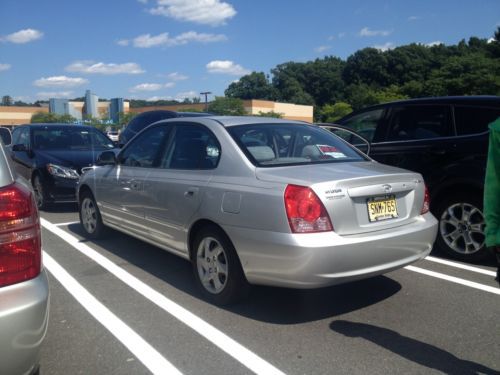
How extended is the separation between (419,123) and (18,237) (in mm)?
4833

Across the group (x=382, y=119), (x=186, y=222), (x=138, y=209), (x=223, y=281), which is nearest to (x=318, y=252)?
(x=223, y=281)

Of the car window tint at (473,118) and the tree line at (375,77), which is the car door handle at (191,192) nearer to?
the car window tint at (473,118)

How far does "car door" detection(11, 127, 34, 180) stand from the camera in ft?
28.7

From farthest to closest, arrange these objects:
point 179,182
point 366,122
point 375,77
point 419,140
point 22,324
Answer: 1. point 375,77
2. point 366,122
3. point 419,140
4. point 179,182
5. point 22,324

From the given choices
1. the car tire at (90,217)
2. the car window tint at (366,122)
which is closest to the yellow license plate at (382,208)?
the car window tint at (366,122)

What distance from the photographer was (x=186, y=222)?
418 centimetres

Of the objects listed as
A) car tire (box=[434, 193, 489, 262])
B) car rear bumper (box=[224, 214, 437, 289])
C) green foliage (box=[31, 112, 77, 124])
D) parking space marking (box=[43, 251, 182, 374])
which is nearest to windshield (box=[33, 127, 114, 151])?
parking space marking (box=[43, 251, 182, 374])

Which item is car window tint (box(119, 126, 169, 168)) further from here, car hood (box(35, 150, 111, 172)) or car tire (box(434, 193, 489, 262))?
car tire (box(434, 193, 489, 262))

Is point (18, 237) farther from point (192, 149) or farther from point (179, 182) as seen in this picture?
point (192, 149)

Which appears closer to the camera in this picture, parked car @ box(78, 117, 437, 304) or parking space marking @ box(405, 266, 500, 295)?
parked car @ box(78, 117, 437, 304)

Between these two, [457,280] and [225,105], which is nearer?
[457,280]

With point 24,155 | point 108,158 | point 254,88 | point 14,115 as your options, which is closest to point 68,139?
point 24,155

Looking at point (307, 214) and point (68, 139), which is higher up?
point (68, 139)

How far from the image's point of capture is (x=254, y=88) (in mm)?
118875
